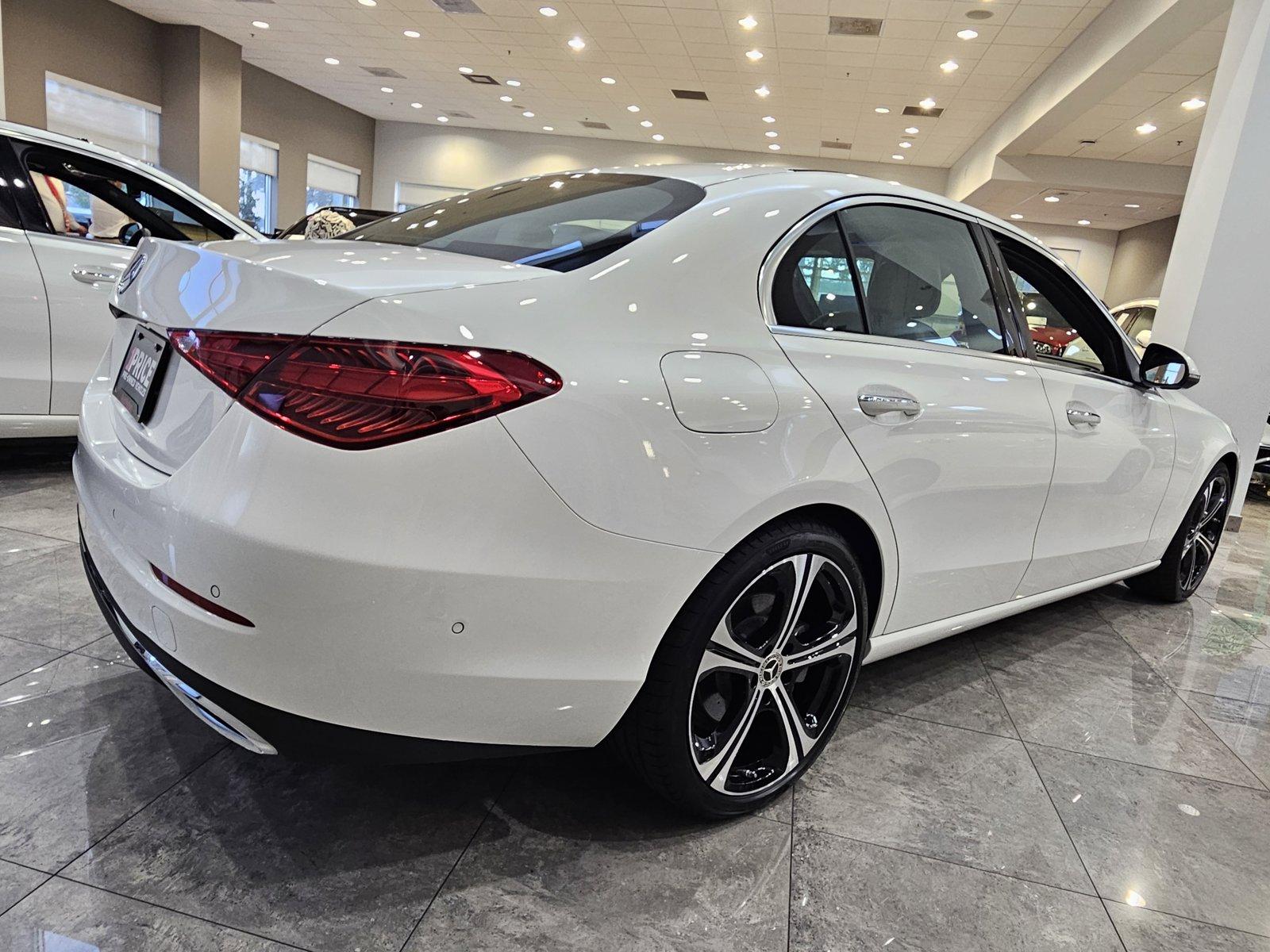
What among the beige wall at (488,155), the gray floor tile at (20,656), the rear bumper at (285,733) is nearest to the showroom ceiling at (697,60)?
the beige wall at (488,155)

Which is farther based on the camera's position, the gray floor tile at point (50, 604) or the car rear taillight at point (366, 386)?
the gray floor tile at point (50, 604)

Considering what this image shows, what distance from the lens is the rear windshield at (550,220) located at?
1.46 m

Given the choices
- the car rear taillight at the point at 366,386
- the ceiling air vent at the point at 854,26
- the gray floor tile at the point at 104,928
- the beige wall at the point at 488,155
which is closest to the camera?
the car rear taillight at the point at 366,386

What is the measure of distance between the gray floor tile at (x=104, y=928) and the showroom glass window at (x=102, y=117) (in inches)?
508

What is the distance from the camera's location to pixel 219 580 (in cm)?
115

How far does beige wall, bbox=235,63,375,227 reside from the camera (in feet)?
52.4

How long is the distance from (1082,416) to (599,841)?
1.72 m

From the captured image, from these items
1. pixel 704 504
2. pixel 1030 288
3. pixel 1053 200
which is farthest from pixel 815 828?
pixel 1053 200

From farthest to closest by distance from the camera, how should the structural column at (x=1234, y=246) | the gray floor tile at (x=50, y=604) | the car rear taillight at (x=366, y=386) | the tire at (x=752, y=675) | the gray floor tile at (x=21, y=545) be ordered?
the structural column at (x=1234, y=246)
the gray floor tile at (x=21, y=545)
the gray floor tile at (x=50, y=604)
the tire at (x=752, y=675)
the car rear taillight at (x=366, y=386)

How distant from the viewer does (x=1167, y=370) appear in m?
2.69

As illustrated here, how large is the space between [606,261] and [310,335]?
1.59ft

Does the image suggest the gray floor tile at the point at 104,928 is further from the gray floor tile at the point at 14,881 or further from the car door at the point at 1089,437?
the car door at the point at 1089,437

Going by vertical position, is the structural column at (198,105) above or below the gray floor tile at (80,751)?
above

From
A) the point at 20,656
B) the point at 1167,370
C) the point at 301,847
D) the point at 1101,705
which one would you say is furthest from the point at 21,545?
the point at 1167,370
